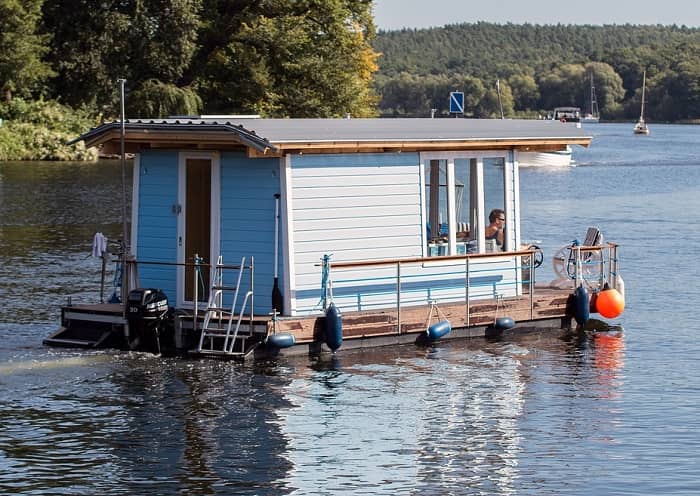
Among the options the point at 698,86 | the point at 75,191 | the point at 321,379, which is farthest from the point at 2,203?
the point at 698,86

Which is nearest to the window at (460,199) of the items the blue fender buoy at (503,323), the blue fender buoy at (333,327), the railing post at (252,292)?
the blue fender buoy at (503,323)

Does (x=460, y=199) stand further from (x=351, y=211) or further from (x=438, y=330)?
(x=438, y=330)

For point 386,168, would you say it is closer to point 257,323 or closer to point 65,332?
point 257,323

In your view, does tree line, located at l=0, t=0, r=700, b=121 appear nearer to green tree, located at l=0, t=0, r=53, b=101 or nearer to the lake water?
green tree, located at l=0, t=0, r=53, b=101

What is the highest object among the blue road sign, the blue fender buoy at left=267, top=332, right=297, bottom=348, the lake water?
the blue road sign

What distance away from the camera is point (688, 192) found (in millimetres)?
59344

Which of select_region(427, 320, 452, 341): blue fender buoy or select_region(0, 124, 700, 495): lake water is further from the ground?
select_region(427, 320, 452, 341): blue fender buoy

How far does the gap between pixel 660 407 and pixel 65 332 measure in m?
8.58

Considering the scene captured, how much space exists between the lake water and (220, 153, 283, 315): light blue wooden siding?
4.06ft

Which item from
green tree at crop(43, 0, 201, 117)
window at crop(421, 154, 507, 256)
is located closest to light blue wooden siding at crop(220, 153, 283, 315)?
window at crop(421, 154, 507, 256)

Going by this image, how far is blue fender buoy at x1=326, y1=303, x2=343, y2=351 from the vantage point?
1888 cm

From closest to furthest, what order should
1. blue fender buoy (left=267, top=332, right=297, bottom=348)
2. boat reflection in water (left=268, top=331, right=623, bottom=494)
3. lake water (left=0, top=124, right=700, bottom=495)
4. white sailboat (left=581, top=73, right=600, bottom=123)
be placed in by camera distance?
lake water (left=0, top=124, right=700, bottom=495), boat reflection in water (left=268, top=331, right=623, bottom=494), blue fender buoy (left=267, top=332, right=297, bottom=348), white sailboat (left=581, top=73, right=600, bottom=123)

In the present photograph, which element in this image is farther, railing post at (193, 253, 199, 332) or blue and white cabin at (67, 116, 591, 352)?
blue and white cabin at (67, 116, 591, 352)

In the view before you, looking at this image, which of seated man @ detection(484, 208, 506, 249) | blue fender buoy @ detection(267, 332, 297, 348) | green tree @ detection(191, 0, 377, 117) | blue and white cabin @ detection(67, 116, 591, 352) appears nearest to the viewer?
blue fender buoy @ detection(267, 332, 297, 348)
